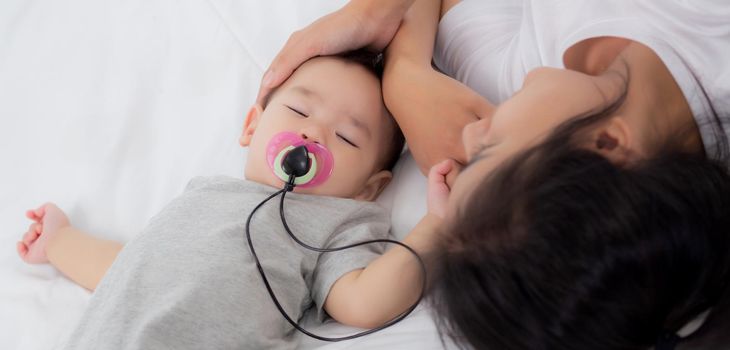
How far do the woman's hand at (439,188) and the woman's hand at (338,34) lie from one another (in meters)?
0.36

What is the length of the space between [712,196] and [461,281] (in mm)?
284

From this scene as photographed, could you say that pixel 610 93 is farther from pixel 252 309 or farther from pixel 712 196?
pixel 252 309

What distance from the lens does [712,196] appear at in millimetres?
817

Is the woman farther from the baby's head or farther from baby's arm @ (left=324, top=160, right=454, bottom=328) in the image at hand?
the baby's head

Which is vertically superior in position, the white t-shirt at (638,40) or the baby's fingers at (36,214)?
the baby's fingers at (36,214)

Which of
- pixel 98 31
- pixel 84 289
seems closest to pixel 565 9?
pixel 84 289

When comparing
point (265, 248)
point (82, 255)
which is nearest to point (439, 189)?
point (265, 248)

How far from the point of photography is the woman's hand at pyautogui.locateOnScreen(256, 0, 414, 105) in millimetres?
1385

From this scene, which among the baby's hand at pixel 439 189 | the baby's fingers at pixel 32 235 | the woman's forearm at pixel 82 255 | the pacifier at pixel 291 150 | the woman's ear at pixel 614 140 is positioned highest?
the baby's fingers at pixel 32 235

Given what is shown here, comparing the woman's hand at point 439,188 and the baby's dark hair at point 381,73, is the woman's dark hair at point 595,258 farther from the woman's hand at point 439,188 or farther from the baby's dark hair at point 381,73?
the baby's dark hair at point 381,73

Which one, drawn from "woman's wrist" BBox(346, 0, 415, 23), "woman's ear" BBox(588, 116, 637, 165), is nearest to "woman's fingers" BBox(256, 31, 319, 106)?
"woman's wrist" BBox(346, 0, 415, 23)

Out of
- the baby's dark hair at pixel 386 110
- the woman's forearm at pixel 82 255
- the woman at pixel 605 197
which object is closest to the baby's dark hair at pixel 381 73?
the baby's dark hair at pixel 386 110

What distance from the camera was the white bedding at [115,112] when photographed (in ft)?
4.36

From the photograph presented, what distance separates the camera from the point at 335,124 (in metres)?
1.30
